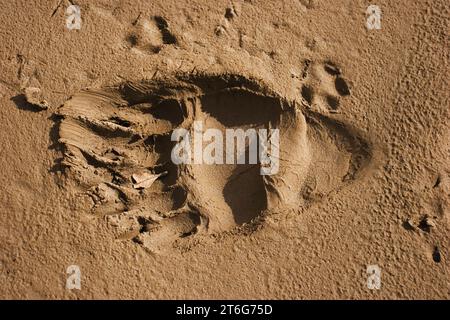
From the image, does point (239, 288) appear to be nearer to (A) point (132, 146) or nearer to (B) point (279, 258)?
(B) point (279, 258)

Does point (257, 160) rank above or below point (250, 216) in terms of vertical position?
above

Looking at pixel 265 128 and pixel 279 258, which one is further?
pixel 265 128

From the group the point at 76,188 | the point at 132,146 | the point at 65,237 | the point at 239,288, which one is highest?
the point at 132,146

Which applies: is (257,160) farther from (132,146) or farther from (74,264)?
(74,264)

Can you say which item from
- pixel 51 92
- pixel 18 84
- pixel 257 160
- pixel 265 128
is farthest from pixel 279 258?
pixel 18 84
